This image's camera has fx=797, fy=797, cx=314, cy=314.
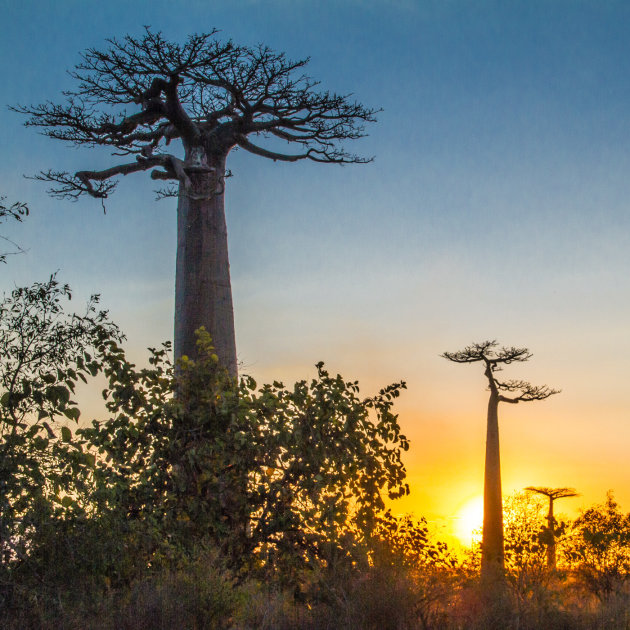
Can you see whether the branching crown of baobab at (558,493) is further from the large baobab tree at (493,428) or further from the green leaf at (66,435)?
the green leaf at (66,435)

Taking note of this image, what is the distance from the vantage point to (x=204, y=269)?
916 centimetres

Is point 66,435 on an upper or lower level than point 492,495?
lower

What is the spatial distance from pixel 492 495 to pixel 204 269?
9922 millimetres

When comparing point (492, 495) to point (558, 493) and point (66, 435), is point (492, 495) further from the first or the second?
point (66, 435)

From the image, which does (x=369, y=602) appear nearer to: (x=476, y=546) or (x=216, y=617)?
(x=216, y=617)

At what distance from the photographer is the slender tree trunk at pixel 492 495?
16078 mm

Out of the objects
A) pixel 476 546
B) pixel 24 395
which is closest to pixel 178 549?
pixel 24 395

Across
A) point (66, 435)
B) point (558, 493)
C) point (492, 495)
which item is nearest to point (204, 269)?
point (66, 435)

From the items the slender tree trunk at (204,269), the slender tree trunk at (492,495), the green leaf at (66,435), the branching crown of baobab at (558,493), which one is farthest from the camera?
the branching crown of baobab at (558,493)

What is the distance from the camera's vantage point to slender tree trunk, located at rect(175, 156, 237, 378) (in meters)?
8.89

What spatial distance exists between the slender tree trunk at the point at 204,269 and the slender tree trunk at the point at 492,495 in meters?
8.99

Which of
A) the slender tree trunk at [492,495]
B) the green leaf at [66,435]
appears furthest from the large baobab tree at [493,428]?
the green leaf at [66,435]

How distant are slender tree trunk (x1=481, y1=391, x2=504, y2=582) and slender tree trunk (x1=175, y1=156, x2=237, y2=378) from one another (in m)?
8.99

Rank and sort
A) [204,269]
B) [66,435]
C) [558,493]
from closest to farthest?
[66,435] → [204,269] → [558,493]
